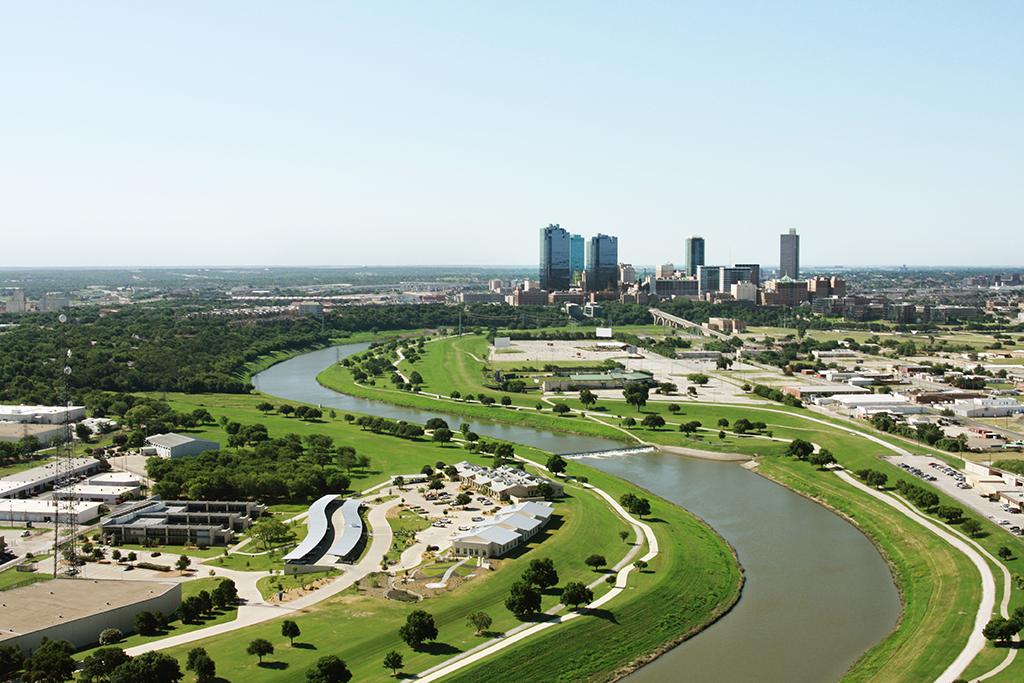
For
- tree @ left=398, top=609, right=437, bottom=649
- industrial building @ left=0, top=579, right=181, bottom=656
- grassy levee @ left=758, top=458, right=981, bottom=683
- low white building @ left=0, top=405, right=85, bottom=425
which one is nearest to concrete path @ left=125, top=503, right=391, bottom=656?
industrial building @ left=0, top=579, right=181, bottom=656

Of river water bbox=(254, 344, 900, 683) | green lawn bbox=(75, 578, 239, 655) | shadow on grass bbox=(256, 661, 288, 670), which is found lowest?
river water bbox=(254, 344, 900, 683)

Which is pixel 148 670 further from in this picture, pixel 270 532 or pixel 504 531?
pixel 504 531

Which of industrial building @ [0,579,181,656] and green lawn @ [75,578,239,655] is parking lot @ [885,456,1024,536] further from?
industrial building @ [0,579,181,656]

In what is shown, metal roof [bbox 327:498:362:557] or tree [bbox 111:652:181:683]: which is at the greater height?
tree [bbox 111:652:181:683]

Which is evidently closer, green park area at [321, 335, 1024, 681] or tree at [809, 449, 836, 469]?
green park area at [321, 335, 1024, 681]

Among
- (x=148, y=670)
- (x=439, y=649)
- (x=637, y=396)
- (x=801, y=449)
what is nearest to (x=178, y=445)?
(x=148, y=670)

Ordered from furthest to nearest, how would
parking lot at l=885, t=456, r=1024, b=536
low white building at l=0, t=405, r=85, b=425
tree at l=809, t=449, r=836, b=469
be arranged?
low white building at l=0, t=405, r=85, b=425 < tree at l=809, t=449, r=836, b=469 < parking lot at l=885, t=456, r=1024, b=536

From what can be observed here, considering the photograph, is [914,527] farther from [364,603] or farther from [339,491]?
[339,491]
